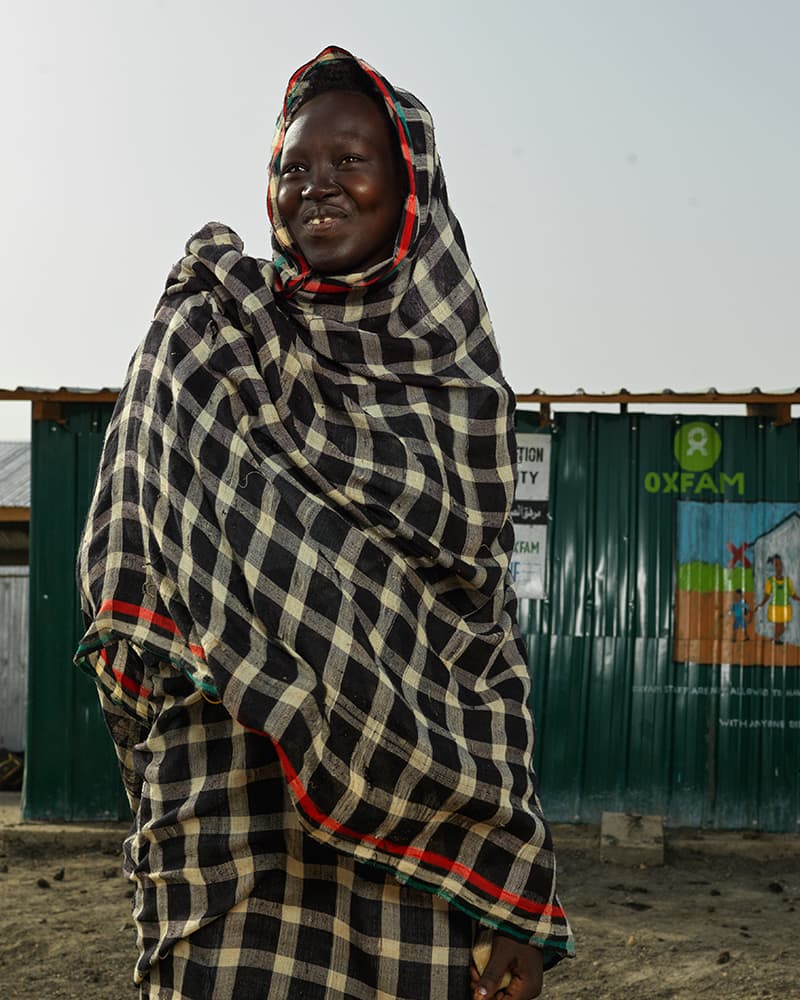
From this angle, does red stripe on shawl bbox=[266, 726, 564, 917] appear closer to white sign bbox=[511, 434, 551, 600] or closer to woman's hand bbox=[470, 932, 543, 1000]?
woman's hand bbox=[470, 932, 543, 1000]

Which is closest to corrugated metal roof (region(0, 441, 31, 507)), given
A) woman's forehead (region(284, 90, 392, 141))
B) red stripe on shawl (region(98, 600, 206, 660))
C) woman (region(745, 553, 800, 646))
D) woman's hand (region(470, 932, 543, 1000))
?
woman (region(745, 553, 800, 646))

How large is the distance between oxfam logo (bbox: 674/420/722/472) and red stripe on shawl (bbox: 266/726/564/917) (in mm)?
5965

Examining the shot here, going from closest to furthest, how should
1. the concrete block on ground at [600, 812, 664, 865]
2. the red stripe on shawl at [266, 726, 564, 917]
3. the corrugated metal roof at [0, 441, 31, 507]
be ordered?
the red stripe on shawl at [266, 726, 564, 917]
the concrete block on ground at [600, 812, 664, 865]
the corrugated metal roof at [0, 441, 31, 507]

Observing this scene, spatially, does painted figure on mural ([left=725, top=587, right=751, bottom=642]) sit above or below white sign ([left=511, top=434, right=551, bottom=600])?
below

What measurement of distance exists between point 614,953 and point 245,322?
436 centimetres

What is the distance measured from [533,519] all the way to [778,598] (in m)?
1.69

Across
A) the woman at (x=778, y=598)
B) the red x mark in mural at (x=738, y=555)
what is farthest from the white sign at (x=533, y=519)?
the woman at (x=778, y=598)

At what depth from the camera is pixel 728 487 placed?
7383mm

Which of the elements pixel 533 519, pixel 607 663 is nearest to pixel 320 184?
pixel 533 519

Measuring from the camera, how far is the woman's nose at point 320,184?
1.81 metres

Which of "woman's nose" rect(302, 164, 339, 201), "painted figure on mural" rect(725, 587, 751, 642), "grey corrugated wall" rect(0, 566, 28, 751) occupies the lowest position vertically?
"grey corrugated wall" rect(0, 566, 28, 751)

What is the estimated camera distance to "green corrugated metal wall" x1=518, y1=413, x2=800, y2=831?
7.32 metres

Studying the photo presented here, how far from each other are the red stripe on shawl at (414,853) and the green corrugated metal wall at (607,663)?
5.76 m

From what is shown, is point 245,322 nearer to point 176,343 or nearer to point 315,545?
point 176,343
